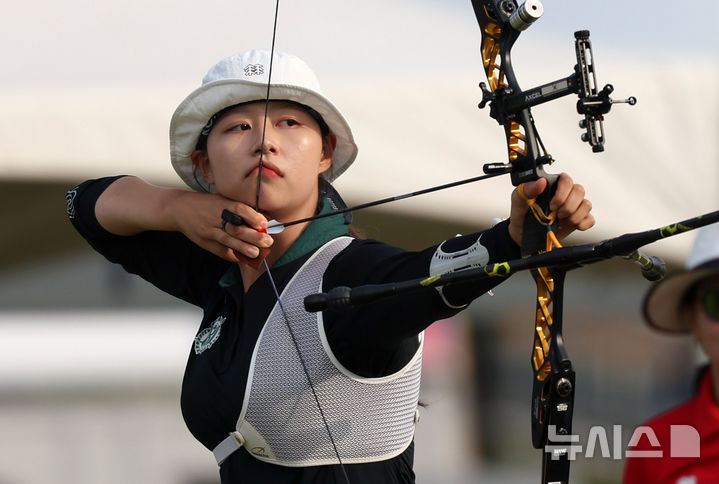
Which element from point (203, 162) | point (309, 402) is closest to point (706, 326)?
point (309, 402)

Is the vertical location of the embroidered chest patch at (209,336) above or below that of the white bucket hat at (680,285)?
below

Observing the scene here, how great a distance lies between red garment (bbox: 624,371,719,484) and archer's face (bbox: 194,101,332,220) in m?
0.68

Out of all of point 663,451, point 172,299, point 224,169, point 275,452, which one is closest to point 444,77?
point 172,299

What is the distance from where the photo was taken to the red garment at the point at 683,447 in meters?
0.97

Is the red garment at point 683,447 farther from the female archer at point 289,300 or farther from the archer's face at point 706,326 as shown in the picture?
the female archer at point 289,300

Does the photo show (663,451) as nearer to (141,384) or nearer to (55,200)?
(141,384)

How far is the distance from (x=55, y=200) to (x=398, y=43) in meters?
1.96

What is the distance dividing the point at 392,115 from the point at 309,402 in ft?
6.73

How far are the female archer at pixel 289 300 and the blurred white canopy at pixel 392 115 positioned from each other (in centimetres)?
77

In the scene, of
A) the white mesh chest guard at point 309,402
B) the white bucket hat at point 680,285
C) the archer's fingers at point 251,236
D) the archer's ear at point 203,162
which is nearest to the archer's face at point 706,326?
the white bucket hat at point 680,285

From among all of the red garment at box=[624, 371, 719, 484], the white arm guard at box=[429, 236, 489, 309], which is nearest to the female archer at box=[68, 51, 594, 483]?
the white arm guard at box=[429, 236, 489, 309]

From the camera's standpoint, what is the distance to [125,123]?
11.4ft

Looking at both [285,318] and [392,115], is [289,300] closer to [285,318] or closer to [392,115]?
[285,318]

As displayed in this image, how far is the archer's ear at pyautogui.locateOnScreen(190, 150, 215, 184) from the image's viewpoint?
1.70 m
